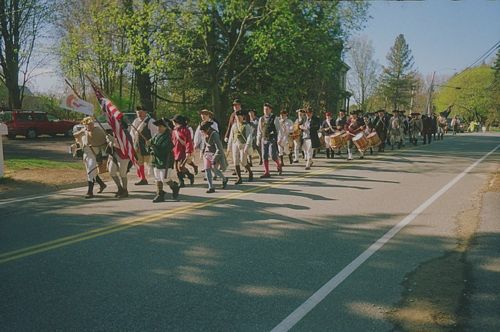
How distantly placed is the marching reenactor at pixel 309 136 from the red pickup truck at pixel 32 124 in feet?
66.3

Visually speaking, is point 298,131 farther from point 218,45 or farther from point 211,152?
point 218,45

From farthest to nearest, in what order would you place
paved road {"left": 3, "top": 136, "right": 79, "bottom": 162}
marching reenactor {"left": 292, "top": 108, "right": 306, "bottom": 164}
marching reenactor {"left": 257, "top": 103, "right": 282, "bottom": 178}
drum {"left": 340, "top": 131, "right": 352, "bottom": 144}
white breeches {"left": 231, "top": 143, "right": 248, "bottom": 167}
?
paved road {"left": 3, "top": 136, "right": 79, "bottom": 162}
drum {"left": 340, "top": 131, "right": 352, "bottom": 144}
marching reenactor {"left": 292, "top": 108, "right": 306, "bottom": 164}
marching reenactor {"left": 257, "top": 103, "right": 282, "bottom": 178}
white breeches {"left": 231, "top": 143, "right": 248, "bottom": 167}

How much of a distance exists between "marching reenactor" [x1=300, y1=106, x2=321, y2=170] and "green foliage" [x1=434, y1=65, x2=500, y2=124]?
65246mm

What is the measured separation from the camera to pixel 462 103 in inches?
3226

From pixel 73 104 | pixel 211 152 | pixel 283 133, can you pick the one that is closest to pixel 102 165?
pixel 73 104

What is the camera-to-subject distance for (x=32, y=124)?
1204 inches

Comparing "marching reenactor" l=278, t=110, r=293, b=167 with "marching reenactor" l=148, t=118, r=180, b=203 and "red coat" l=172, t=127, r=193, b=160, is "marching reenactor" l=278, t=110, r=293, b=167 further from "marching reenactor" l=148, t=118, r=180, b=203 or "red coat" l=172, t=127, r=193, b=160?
"marching reenactor" l=148, t=118, r=180, b=203

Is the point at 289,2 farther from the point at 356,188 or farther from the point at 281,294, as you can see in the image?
the point at 281,294

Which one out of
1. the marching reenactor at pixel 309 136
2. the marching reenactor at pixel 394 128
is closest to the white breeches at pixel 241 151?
the marching reenactor at pixel 309 136

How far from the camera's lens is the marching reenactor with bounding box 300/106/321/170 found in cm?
1614

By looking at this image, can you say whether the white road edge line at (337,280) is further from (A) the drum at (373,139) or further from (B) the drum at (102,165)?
(A) the drum at (373,139)

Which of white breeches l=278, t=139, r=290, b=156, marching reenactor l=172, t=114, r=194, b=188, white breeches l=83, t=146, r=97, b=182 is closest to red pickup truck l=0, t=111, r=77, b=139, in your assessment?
white breeches l=278, t=139, r=290, b=156

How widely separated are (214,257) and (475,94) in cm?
8408

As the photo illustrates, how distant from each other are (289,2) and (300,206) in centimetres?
1579
